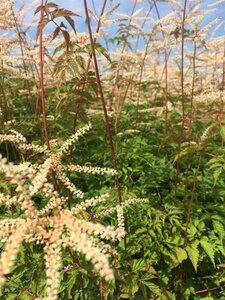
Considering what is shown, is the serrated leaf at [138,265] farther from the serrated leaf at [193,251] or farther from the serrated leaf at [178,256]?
the serrated leaf at [193,251]

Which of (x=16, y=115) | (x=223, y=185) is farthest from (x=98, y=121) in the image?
(x=223, y=185)

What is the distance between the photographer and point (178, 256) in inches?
181

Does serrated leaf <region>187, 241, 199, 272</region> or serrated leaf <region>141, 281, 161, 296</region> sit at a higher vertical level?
serrated leaf <region>187, 241, 199, 272</region>

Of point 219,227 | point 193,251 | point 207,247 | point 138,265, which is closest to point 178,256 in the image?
point 193,251

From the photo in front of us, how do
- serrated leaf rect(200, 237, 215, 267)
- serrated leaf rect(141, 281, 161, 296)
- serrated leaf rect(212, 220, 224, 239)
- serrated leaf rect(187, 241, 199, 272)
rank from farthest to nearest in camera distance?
serrated leaf rect(212, 220, 224, 239), serrated leaf rect(200, 237, 215, 267), serrated leaf rect(187, 241, 199, 272), serrated leaf rect(141, 281, 161, 296)

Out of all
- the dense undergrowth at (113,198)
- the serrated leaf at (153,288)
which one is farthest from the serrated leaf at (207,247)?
the serrated leaf at (153,288)

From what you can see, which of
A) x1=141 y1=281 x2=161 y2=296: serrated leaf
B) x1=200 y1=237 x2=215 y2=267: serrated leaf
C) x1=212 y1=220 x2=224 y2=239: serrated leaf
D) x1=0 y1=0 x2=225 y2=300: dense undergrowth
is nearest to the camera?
x1=0 y1=0 x2=225 y2=300: dense undergrowth

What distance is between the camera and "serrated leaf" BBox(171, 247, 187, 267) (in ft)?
15.0

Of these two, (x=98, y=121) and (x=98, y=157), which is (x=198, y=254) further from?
(x=98, y=121)

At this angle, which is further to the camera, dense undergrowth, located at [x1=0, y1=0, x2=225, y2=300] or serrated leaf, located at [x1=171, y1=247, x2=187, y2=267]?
serrated leaf, located at [x1=171, y1=247, x2=187, y2=267]

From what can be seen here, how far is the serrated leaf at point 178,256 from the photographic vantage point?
4.58 meters

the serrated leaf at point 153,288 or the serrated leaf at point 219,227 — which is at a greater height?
the serrated leaf at point 219,227

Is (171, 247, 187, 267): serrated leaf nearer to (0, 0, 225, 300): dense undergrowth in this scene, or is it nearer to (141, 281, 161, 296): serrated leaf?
(0, 0, 225, 300): dense undergrowth

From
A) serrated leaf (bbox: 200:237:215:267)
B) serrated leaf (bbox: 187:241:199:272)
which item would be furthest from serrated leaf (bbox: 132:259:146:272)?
serrated leaf (bbox: 200:237:215:267)
